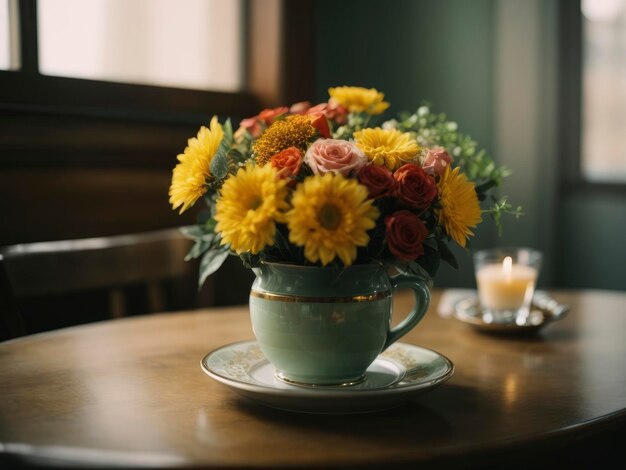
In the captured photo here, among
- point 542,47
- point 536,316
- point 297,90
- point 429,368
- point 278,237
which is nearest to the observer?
point 278,237

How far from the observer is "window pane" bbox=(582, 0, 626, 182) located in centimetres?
399

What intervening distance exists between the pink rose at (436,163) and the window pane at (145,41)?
57.0 inches

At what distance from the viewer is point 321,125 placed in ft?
3.03

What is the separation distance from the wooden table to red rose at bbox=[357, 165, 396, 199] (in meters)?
0.25

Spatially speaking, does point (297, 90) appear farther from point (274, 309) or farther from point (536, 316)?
point (274, 309)

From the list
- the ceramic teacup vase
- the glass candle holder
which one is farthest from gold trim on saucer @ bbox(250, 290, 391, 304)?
the glass candle holder

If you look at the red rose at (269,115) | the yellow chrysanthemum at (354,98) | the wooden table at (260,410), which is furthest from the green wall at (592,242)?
the red rose at (269,115)

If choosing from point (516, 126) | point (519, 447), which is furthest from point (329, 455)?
point (516, 126)

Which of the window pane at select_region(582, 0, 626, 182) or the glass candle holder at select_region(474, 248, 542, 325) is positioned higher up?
the window pane at select_region(582, 0, 626, 182)

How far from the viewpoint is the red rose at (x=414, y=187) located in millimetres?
829

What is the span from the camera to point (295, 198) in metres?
0.78

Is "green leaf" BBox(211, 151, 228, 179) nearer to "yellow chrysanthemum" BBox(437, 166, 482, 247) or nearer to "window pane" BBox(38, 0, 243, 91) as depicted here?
"yellow chrysanthemum" BBox(437, 166, 482, 247)

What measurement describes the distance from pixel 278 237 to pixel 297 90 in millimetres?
1962

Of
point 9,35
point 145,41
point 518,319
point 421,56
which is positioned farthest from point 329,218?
point 421,56
